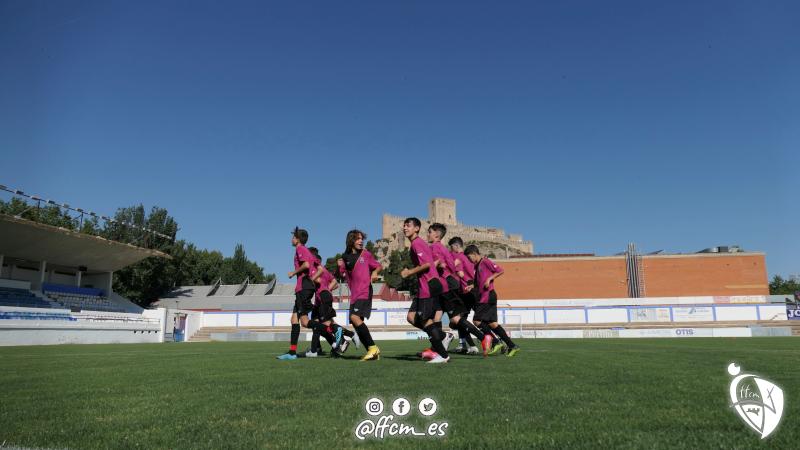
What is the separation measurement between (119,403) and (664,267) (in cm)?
7311

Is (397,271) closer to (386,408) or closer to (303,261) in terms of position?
(303,261)

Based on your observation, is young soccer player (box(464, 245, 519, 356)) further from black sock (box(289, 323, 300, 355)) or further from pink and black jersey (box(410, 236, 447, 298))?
black sock (box(289, 323, 300, 355))

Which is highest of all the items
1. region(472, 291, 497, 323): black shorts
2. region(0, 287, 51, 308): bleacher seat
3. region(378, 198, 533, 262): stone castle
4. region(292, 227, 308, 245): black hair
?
region(378, 198, 533, 262): stone castle

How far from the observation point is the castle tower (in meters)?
153

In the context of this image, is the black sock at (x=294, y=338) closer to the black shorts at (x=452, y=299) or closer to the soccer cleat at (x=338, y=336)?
the soccer cleat at (x=338, y=336)

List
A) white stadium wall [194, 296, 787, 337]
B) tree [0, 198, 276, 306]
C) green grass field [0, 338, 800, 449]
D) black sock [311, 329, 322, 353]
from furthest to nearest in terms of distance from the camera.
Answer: tree [0, 198, 276, 306] → white stadium wall [194, 296, 787, 337] → black sock [311, 329, 322, 353] → green grass field [0, 338, 800, 449]

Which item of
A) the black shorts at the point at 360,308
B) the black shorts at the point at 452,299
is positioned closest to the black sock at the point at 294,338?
the black shorts at the point at 360,308

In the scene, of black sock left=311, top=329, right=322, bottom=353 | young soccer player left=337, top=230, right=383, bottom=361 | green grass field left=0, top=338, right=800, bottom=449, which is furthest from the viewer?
black sock left=311, top=329, right=322, bottom=353

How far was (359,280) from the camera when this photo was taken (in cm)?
802

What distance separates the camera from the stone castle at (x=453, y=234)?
14375cm

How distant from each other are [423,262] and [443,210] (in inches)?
5790

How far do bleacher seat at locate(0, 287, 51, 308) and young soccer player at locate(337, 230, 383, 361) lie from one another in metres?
28.6

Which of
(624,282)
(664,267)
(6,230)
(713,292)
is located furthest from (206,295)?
(713,292)

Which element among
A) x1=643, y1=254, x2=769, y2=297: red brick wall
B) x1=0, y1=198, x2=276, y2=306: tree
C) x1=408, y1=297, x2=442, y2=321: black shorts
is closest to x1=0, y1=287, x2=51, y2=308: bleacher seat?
x1=0, y1=198, x2=276, y2=306: tree
